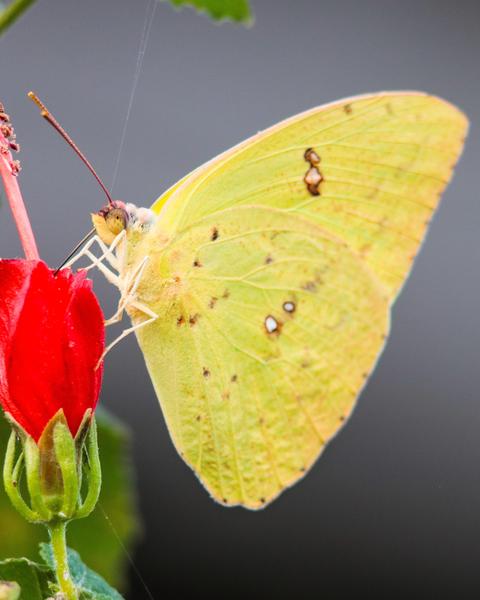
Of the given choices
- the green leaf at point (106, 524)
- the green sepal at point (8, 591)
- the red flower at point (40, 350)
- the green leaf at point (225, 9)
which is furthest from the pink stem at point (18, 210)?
the green leaf at point (106, 524)

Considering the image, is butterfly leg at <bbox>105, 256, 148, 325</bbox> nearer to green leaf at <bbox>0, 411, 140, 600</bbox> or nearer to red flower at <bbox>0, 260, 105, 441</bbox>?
red flower at <bbox>0, 260, 105, 441</bbox>

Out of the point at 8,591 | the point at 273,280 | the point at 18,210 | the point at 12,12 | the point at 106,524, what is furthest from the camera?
the point at 106,524

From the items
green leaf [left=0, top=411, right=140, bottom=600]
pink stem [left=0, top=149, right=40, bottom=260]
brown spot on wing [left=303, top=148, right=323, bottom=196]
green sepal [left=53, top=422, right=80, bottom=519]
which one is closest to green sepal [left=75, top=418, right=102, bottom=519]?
green sepal [left=53, top=422, right=80, bottom=519]

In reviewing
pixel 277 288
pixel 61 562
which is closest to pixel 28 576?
pixel 61 562

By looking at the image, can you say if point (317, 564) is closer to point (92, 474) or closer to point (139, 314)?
point (139, 314)

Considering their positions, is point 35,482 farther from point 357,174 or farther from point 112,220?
point 357,174
